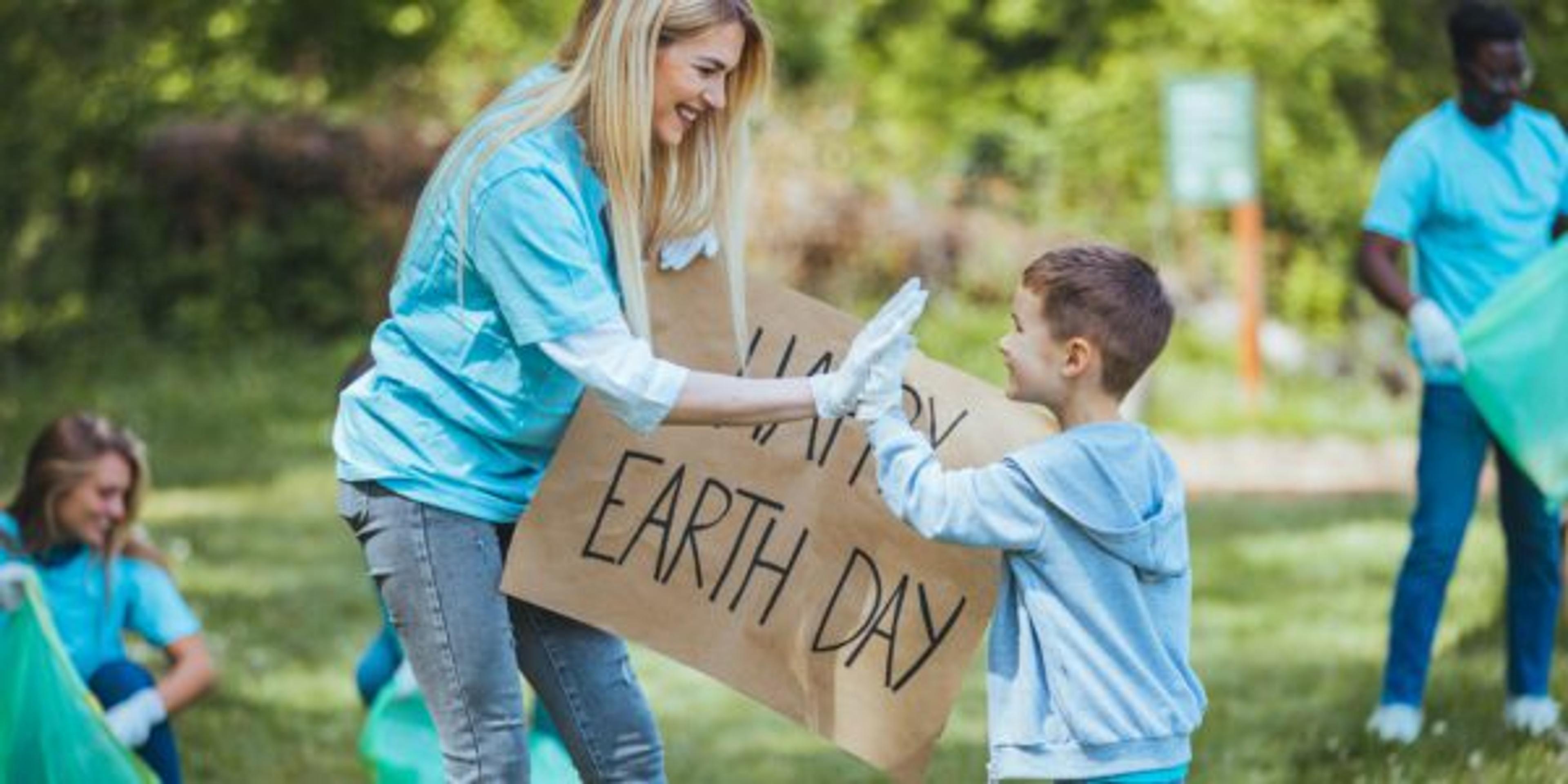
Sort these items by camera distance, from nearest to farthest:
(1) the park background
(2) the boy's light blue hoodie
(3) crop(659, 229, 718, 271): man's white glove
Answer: (2) the boy's light blue hoodie
(3) crop(659, 229, 718, 271): man's white glove
(1) the park background

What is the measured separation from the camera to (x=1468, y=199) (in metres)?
5.31

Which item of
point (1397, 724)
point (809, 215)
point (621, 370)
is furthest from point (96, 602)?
point (809, 215)

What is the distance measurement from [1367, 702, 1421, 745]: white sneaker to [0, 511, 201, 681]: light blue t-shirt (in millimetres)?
2693

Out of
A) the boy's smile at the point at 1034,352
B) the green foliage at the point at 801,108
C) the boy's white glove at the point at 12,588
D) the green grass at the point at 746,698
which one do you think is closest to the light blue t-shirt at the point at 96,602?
the boy's white glove at the point at 12,588

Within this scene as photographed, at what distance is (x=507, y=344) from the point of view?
10.8 ft

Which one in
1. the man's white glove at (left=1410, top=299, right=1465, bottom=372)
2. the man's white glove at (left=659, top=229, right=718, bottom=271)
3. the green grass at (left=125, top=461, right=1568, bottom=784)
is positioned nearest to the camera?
the man's white glove at (left=659, top=229, right=718, bottom=271)

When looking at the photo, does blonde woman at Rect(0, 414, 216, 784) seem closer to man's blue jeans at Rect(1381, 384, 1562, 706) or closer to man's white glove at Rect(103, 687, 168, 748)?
man's white glove at Rect(103, 687, 168, 748)

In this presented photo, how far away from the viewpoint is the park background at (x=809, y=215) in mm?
9914

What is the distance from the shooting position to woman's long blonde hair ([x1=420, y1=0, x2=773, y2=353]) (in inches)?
129

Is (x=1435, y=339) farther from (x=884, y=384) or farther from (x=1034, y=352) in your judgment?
(x=884, y=384)

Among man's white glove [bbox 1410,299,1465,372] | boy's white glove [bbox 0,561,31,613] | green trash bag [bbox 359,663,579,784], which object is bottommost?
green trash bag [bbox 359,663,579,784]

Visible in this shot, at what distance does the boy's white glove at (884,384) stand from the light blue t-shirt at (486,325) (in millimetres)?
364

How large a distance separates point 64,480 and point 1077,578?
241 centimetres

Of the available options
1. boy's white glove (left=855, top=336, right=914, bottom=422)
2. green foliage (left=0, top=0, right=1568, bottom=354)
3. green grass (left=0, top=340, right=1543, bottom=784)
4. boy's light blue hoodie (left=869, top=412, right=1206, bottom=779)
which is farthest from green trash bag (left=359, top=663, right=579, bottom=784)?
green foliage (left=0, top=0, right=1568, bottom=354)
